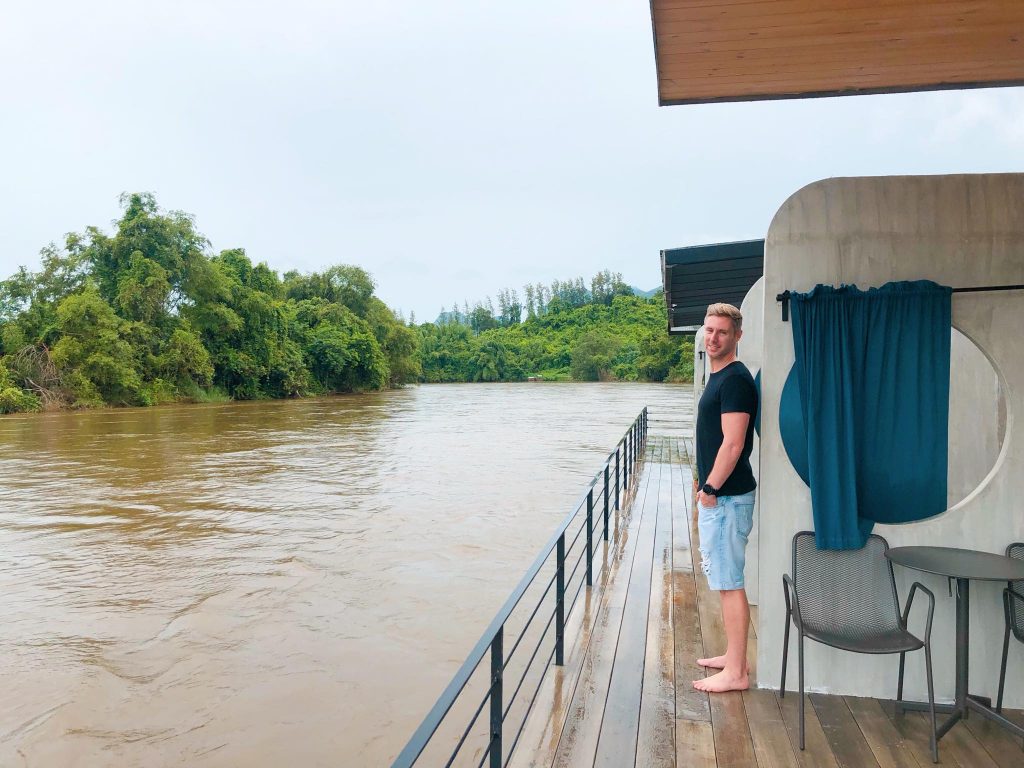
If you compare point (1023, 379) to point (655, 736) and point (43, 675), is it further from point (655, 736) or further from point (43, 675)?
point (43, 675)

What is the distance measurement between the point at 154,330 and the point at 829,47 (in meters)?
37.0

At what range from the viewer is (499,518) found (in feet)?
32.6

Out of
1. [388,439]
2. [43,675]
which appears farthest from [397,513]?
[388,439]

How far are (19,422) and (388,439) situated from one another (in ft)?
46.8

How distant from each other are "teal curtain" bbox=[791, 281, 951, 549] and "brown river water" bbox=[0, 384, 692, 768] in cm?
289

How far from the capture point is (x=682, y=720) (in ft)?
9.57

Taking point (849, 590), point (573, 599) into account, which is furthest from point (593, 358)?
point (849, 590)

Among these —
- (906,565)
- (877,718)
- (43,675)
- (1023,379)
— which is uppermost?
(1023,379)

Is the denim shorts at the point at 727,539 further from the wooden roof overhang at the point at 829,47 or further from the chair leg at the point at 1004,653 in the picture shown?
the wooden roof overhang at the point at 829,47

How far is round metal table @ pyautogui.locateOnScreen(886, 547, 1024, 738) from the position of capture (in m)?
2.68

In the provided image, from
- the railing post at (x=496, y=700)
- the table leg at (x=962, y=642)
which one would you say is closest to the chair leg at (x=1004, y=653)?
the table leg at (x=962, y=642)

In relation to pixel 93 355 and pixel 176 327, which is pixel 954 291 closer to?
pixel 93 355

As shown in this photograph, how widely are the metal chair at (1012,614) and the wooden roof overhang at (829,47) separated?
2.02 m

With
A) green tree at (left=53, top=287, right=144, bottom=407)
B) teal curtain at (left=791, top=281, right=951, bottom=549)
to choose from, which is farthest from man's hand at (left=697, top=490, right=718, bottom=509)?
green tree at (left=53, top=287, right=144, bottom=407)
